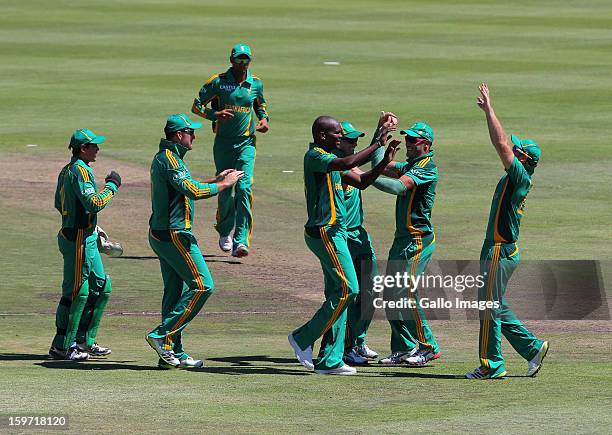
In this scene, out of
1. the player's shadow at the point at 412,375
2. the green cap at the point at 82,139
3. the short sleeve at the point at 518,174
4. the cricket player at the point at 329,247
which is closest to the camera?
the short sleeve at the point at 518,174

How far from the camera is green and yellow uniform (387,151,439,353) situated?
40.0ft

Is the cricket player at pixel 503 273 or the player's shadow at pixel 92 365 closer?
the cricket player at pixel 503 273

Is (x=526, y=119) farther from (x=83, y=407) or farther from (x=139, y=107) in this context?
(x=83, y=407)

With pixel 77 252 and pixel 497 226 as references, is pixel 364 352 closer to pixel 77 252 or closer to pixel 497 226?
pixel 497 226

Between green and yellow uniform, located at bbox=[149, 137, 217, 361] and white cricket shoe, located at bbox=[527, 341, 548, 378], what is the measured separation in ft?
8.56

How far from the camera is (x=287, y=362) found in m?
12.4

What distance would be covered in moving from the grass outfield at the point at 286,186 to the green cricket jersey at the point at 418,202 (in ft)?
3.78

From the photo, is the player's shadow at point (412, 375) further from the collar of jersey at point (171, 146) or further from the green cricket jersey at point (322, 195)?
the collar of jersey at point (171, 146)

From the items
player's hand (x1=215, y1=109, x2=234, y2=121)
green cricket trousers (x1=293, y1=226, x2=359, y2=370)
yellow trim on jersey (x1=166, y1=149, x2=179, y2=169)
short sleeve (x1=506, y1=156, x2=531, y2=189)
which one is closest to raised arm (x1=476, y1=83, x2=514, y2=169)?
short sleeve (x1=506, y1=156, x2=531, y2=189)

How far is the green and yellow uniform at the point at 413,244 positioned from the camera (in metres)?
12.2

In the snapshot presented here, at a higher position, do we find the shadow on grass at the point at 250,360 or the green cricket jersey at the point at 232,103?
the green cricket jersey at the point at 232,103

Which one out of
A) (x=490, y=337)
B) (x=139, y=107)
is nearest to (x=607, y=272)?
(x=490, y=337)

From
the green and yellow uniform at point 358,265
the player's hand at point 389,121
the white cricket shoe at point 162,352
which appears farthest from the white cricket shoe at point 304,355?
the player's hand at point 389,121

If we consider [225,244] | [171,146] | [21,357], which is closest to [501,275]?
[171,146]
